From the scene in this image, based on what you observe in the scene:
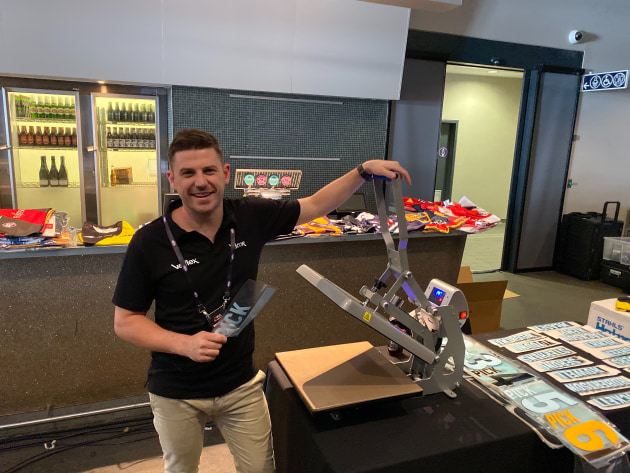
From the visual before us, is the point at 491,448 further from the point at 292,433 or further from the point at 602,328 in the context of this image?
the point at 602,328

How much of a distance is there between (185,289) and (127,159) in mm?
3688

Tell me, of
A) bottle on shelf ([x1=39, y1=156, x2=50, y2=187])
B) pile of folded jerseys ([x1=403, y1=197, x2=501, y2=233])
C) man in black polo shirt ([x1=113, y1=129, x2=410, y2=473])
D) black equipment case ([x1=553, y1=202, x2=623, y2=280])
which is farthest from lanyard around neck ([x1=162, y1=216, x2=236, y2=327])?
black equipment case ([x1=553, y1=202, x2=623, y2=280])

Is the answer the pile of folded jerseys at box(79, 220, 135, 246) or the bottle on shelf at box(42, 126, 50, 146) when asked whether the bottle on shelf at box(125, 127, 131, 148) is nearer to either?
the bottle on shelf at box(42, 126, 50, 146)

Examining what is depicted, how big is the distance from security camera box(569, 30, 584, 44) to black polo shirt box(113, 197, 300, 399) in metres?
6.23

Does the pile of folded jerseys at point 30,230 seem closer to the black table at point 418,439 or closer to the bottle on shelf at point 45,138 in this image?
the black table at point 418,439

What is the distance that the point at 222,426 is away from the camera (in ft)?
5.49

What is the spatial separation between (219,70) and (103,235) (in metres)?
2.10

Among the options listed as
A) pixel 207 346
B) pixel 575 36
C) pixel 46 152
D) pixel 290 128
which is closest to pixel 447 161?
pixel 575 36

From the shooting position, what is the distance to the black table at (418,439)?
1369 mm

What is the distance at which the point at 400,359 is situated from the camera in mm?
1892

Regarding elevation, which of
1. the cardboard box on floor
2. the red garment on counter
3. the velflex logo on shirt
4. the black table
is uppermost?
the velflex logo on shirt

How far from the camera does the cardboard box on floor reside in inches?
145

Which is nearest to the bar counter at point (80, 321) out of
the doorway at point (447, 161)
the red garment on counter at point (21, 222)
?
the red garment on counter at point (21, 222)

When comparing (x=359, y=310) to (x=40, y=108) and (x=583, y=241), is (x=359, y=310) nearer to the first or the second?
(x=40, y=108)
